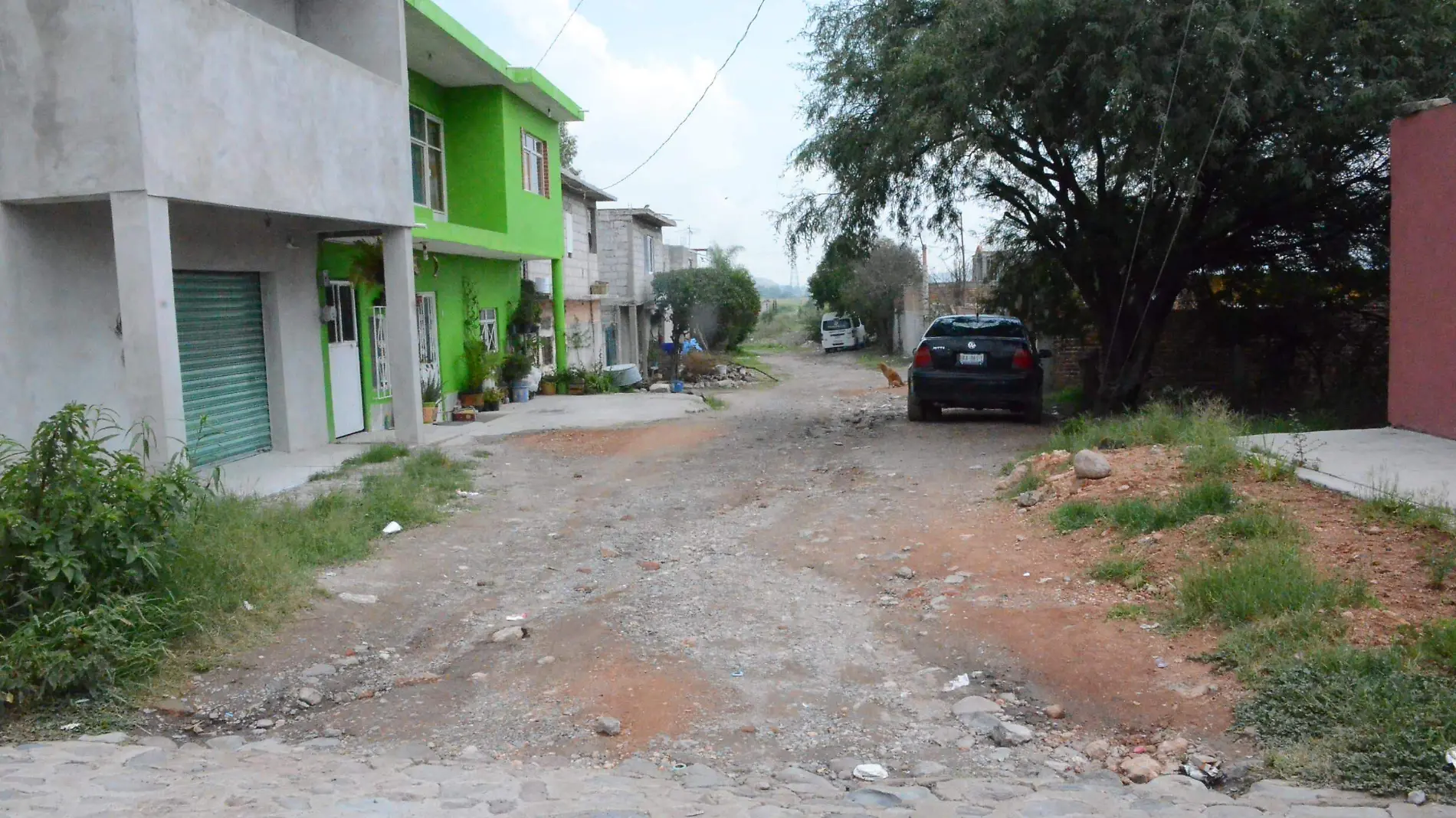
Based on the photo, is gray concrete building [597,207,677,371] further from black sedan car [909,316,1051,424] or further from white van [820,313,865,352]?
black sedan car [909,316,1051,424]

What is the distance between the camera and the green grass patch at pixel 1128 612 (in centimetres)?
593

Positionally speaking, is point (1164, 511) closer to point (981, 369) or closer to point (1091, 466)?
point (1091, 466)

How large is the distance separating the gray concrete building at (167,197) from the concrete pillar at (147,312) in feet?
0.05

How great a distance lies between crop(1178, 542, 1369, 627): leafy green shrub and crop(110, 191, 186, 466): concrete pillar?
24.0ft

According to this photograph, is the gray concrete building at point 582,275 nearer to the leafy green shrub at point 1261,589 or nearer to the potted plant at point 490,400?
the potted plant at point 490,400


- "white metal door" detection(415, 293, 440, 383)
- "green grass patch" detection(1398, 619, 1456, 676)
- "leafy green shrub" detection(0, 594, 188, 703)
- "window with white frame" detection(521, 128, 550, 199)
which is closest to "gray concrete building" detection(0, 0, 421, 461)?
"leafy green shrub" detection(0, 594, 188, 703)

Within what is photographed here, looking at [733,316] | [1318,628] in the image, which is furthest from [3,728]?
[733,316]

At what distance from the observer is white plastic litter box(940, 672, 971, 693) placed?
17.3 ft

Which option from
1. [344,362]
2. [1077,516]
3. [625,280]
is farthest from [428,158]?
[625,280]

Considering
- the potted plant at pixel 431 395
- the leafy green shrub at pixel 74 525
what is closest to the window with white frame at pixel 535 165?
the potted plant at pixel 431 395

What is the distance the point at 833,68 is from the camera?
1498cm

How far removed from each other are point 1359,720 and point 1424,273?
22.4 ft

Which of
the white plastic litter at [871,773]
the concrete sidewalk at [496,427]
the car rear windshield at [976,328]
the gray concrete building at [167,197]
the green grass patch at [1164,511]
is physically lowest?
the white plastic litter at [871,773]

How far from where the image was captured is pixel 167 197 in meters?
8.65
